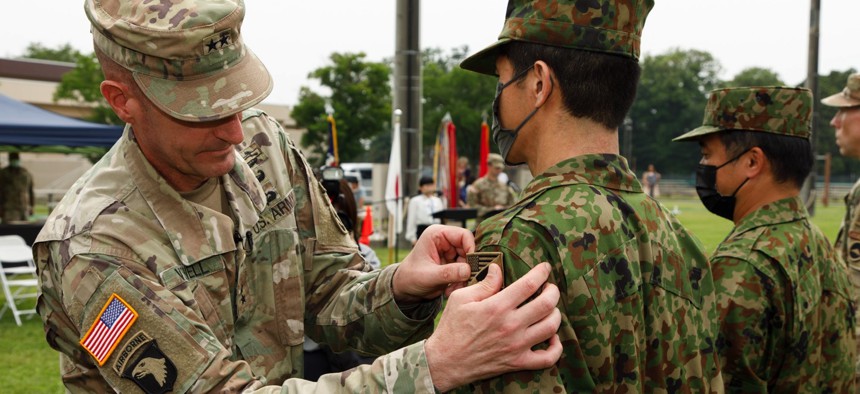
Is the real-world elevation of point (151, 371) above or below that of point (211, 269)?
below

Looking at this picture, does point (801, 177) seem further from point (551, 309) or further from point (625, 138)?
point (625, 138)

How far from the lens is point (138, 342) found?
1.85 metres

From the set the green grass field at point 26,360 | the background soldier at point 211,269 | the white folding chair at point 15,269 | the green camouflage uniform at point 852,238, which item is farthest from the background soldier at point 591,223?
the white folding chair at point 15,269

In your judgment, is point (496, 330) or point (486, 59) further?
point (486, 59)

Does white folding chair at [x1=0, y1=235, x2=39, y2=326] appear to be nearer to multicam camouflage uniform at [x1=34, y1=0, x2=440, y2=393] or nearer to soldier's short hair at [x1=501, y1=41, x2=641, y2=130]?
multicam camouflage uniform at [x1=34, y1=0, x2=440, y2=393]

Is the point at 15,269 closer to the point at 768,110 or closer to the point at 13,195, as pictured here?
the point at 13,195

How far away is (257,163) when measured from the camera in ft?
8.59

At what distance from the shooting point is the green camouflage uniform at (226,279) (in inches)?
73.3

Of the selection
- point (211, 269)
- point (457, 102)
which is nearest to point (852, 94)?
point (211, 269)

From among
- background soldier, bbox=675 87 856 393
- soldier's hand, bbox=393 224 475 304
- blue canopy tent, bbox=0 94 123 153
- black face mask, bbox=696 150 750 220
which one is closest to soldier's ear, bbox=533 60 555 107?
soldier's hand, bbox=393 224 475 304

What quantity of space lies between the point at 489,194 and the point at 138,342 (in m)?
12.8

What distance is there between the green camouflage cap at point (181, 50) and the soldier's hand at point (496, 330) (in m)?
0.84

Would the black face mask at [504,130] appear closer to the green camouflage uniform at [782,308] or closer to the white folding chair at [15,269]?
the green camouflage uniform at [782,308]

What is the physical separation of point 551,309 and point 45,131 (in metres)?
11.0
